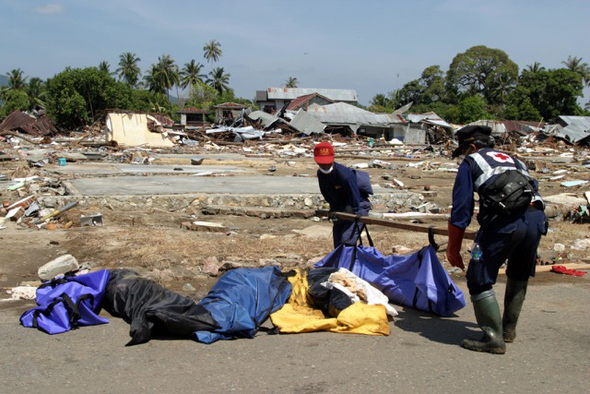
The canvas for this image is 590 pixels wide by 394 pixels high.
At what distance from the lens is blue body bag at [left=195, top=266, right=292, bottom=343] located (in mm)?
3910

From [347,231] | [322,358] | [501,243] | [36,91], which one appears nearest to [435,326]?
[501,243]

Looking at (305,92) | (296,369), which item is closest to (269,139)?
(305,92)

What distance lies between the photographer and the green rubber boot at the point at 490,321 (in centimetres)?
361

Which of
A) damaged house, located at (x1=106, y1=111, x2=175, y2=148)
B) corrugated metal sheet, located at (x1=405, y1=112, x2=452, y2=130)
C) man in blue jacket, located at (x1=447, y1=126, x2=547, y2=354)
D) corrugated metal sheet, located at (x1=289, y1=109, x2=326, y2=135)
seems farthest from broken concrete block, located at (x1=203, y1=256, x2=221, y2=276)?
corrugated metal sheet, located at (x1=405, y1=112, x2=452, y2=130)

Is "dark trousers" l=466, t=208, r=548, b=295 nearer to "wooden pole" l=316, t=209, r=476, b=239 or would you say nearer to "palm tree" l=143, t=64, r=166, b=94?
"wooden pole" l=316, t=209, r=476, b=239

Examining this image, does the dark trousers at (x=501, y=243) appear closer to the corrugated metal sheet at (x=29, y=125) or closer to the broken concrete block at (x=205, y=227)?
the broken concrete block at (x=205, y=227)

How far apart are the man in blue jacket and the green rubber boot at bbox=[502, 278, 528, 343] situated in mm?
124

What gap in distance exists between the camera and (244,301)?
423 cm

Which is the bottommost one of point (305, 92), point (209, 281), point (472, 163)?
point (209, 281)

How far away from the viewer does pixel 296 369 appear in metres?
3.42

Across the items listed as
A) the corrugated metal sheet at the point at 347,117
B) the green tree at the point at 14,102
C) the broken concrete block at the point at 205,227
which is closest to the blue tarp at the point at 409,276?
the broken concrete block at the point at 205,227

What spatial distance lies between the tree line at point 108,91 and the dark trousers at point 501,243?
35865 mm

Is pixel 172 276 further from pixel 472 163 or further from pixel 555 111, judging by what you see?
pixel 555 111

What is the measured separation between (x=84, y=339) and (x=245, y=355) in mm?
1181
